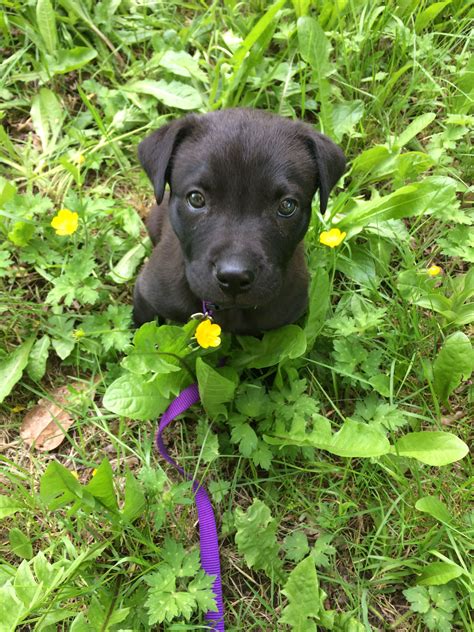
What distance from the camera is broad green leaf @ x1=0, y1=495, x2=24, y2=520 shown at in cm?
273

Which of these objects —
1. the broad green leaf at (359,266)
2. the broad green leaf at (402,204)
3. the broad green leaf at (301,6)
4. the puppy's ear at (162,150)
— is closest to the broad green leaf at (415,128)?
the broad green leaf at (402,204)

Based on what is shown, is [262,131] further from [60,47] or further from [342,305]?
[60,47]

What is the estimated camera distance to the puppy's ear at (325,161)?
2742 millimetres

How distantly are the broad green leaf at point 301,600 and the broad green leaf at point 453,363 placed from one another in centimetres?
129

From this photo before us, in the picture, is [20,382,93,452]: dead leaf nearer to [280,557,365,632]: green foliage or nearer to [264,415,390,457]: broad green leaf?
[264,415,390,457]: broad green leaf

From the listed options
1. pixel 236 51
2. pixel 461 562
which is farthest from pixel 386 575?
pixel 236 51

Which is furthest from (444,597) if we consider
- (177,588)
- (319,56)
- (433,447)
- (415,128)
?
(319,56)

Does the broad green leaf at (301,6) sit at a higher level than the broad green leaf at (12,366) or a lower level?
higher

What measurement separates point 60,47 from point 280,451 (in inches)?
125

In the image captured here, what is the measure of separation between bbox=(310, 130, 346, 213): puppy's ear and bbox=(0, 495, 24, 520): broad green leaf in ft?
6.57

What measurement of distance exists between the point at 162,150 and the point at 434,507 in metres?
2.07

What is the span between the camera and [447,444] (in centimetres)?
275

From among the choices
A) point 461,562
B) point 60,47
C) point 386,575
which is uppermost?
point 60,47

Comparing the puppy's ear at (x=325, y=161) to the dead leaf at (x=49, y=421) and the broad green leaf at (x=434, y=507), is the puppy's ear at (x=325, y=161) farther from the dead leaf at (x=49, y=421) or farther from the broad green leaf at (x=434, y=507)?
the dead leaf at (x=49, y=421)
